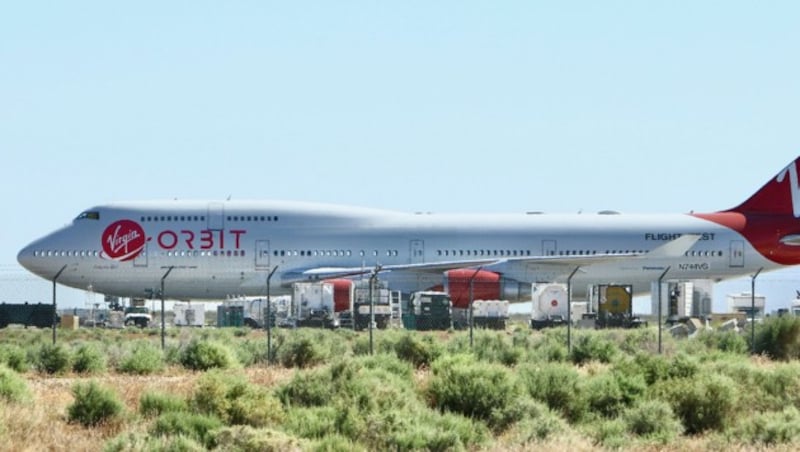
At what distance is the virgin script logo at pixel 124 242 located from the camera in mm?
48188

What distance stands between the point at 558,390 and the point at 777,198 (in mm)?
36404

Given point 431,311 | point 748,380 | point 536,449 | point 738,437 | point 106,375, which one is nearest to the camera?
point 536,449

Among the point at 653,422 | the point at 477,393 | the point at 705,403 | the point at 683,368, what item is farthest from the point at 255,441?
the point at 683,368

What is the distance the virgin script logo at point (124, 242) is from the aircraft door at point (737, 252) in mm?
18696

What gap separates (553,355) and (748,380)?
20.1 ft

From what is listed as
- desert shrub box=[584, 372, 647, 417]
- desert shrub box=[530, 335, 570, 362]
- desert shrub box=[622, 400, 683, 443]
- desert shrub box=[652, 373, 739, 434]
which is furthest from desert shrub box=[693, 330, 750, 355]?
desert shrub box=[622, 400, 683, 443]

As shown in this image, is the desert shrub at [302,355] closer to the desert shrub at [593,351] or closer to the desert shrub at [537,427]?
the desert shrub at [593,351]

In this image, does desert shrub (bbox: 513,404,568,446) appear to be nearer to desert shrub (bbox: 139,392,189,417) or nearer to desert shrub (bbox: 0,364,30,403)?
desert shrub (bbox: 139,392,189,417)

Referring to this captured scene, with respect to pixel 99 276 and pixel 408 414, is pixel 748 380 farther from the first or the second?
pixel 99 276

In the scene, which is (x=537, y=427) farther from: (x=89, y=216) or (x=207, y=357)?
(x=89, y=216)

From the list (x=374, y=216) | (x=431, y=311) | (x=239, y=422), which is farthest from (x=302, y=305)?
(x=239, y=422)

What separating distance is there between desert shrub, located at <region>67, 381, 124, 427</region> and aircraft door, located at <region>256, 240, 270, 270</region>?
32231 millimetres

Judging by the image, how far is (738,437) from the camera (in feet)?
51.0

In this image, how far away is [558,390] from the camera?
1806 centimetres
